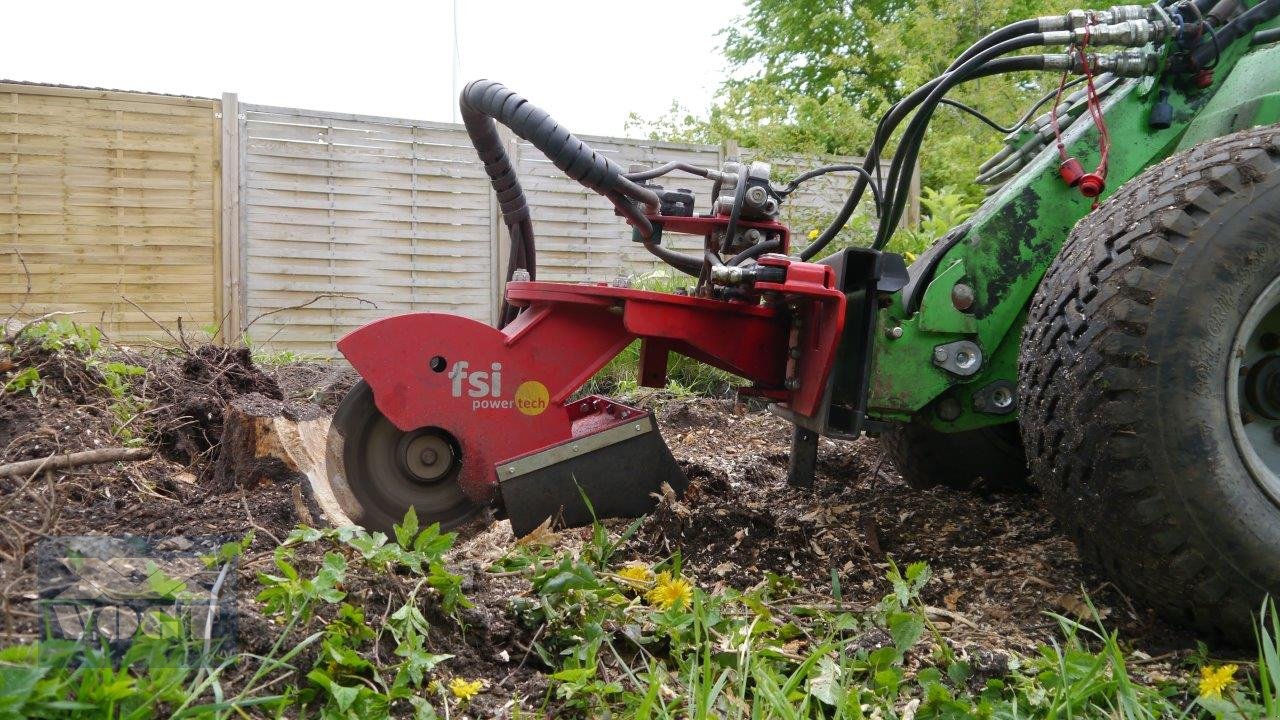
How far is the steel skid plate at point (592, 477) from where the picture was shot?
254 cm

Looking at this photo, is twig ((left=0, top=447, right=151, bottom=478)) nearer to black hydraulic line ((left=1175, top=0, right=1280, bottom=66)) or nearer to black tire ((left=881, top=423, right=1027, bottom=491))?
black tire ((left=881, top=423, right=1027, bottom=491))

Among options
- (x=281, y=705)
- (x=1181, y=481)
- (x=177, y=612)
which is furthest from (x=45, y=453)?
(x=1181, y=481)

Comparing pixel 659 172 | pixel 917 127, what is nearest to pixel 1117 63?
pixel 917 127

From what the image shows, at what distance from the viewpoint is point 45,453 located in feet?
8.39

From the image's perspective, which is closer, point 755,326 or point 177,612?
point 177,612

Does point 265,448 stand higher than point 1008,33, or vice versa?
point 1008,33

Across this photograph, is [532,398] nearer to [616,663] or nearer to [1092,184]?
[616,663]

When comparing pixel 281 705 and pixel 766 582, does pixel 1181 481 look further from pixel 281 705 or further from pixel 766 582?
pixel 281 705

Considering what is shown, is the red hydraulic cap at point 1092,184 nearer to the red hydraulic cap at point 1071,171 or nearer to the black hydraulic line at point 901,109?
the red hydraulic cap at point 1071,171

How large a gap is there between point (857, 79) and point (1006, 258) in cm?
1478

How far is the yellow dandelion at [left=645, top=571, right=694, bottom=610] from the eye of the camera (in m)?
1.84

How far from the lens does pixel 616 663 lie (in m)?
1.67

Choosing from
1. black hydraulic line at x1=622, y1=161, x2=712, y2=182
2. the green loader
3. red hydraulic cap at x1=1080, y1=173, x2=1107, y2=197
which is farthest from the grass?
black hydraulic line at x1=622, y1=161, x2=712, y2=182

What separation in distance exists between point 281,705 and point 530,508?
4.22 ft
